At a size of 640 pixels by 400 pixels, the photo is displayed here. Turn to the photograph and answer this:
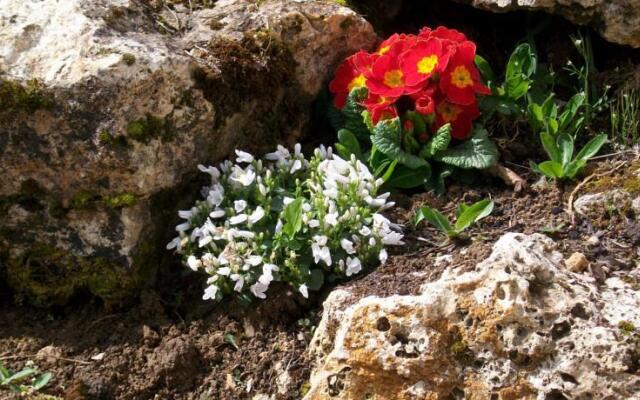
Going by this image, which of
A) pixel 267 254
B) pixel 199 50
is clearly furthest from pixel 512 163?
pixel 199 50

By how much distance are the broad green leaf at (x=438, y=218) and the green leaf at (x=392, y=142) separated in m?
0.49

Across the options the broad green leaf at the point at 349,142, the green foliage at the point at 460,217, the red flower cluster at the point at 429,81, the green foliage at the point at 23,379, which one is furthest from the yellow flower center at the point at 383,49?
the green foliage at the point at 23,379

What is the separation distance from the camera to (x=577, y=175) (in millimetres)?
4598

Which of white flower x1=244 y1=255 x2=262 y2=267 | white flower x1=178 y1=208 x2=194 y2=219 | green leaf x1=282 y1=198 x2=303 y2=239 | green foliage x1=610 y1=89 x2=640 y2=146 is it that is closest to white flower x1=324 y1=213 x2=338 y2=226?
green leaf x1=282 y1=198 x2=303 y2=239

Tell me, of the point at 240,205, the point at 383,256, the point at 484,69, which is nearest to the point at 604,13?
the point at 484,69

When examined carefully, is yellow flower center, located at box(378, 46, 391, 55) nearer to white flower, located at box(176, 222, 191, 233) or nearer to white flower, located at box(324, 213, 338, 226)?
white flower, located at box(324, 213, 338, 226)

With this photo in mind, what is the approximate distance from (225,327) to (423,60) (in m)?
1.95

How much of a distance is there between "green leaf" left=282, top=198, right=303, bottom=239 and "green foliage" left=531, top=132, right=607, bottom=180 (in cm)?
140

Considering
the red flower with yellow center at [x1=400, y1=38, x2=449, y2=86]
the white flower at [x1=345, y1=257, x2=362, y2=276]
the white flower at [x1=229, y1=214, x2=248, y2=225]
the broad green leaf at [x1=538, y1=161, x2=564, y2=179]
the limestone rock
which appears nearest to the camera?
the limestone rock

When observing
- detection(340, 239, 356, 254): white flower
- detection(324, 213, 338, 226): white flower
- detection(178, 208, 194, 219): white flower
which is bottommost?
detection(178, 208, 194, 219): white flower

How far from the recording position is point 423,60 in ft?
15.7

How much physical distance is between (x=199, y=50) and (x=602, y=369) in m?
2.78

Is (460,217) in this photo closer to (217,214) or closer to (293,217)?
(293,217)

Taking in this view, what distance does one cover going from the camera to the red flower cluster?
15.5 feet
